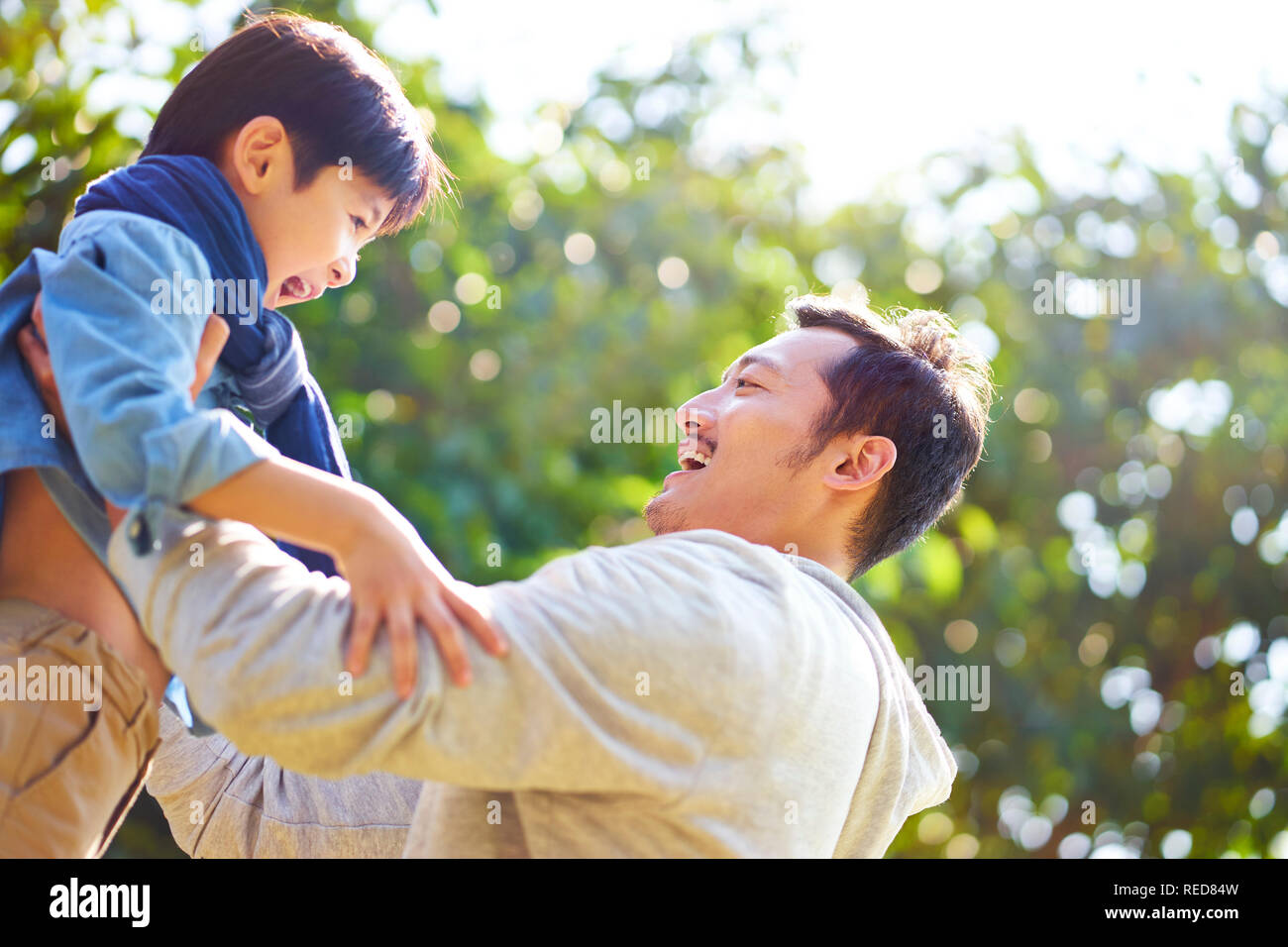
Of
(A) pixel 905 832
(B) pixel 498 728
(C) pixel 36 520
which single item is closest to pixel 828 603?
(B) pixel 498 728

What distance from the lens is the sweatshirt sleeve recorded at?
129cm

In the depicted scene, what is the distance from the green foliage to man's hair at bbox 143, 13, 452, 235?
2.88 metres

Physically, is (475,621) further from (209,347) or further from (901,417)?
(901,417)

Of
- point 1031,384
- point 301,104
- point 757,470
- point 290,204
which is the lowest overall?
point 1031,384

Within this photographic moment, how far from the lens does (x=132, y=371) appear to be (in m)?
1.33

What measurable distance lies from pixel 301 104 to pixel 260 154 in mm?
90

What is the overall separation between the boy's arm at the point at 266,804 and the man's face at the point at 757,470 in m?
0.62

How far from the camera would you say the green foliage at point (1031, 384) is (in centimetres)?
489

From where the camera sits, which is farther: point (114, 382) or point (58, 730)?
point (58, 730)
